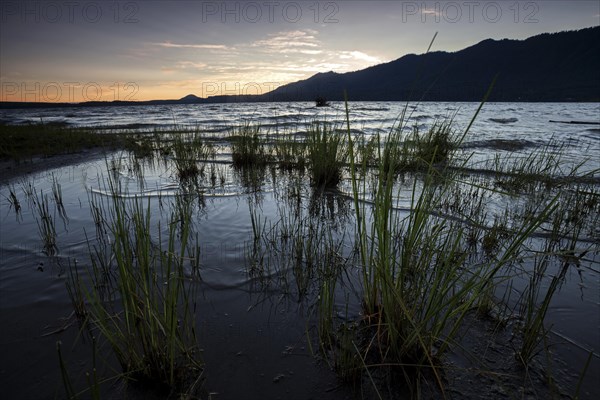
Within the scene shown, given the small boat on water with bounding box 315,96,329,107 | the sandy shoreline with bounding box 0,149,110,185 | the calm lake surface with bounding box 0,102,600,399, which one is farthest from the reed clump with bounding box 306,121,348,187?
the small boat on water with bounding box 315,96,329,107

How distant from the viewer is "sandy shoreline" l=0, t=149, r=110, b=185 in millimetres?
6138

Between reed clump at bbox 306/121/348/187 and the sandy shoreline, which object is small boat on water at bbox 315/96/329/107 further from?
reed clump at bbox 306/121/348/187

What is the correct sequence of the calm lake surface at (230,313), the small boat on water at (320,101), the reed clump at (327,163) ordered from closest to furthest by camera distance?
the calm lake surface at (230,313) → the reed clump at (327,163) → the small boat on water at (320,101)

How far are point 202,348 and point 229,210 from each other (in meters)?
2.43

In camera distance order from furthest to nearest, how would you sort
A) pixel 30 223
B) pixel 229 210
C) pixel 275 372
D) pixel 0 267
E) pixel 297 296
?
pixel 229 210 < pixel 30 223 < pixel 0 267 < pixel 297 296 < pixel 275 372

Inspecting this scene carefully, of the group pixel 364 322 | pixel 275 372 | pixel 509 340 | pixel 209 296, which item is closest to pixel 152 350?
pixel 275 372

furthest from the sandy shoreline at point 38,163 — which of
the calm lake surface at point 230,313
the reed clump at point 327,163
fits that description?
the reed clump at point 327,163

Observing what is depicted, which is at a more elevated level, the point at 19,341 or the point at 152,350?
the point at 152,350

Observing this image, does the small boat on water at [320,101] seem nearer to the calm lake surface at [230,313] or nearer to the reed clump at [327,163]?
the reed clump at [327,163]

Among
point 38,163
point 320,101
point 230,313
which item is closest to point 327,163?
point 230,313

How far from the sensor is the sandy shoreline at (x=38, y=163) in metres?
6.14

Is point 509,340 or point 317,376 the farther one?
point 509,340

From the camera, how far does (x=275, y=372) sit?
1.56 metres

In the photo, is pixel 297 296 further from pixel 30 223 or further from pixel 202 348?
pixel 30 223
